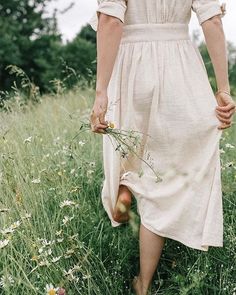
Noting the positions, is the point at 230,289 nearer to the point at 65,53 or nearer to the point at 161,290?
the point at 161,290

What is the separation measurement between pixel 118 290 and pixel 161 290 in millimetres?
199

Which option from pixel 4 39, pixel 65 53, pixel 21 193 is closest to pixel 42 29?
pixel 4 39

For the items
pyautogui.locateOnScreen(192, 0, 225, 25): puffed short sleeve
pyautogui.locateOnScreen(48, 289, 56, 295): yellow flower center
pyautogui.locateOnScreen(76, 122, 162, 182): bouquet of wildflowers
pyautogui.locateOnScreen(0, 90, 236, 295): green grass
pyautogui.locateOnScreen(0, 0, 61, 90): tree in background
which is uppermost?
pyautogui.locateOnScreen(192, 0, 225, 25): puffed short sleeve

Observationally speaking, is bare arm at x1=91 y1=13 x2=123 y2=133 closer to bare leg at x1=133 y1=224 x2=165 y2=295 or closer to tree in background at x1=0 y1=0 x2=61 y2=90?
bare leg at x1=133 y1=224 x2=165 y2=295

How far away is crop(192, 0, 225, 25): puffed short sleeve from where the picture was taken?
2498mm

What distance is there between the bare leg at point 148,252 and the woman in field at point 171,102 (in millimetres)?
46

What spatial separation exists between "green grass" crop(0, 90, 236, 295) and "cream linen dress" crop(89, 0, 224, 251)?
0.22m

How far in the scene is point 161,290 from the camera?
2.65m

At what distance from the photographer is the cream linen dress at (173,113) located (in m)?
2.49

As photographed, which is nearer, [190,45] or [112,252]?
[190,45]

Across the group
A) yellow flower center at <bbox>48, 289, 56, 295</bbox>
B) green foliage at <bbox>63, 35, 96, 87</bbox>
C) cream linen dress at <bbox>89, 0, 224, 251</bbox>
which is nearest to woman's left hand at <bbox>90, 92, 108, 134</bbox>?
cream linen dress at <bbox>89, 0, 224, 251</bbox>

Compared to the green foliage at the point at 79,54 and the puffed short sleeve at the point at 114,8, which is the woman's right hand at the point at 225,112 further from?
the green foliage at the point at 79,54

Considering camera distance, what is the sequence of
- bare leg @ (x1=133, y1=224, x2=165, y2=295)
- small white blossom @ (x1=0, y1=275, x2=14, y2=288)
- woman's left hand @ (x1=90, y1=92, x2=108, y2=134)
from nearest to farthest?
small white blossom @ (x1=0, y1=275, x2=14, y2=288) → woman's left hand @ (x1=90, y1=92, x2=108, y2=134) → bare leg @ (x1=133, y1=224, x2=165, y2=295)

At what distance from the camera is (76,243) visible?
2.85 meters
